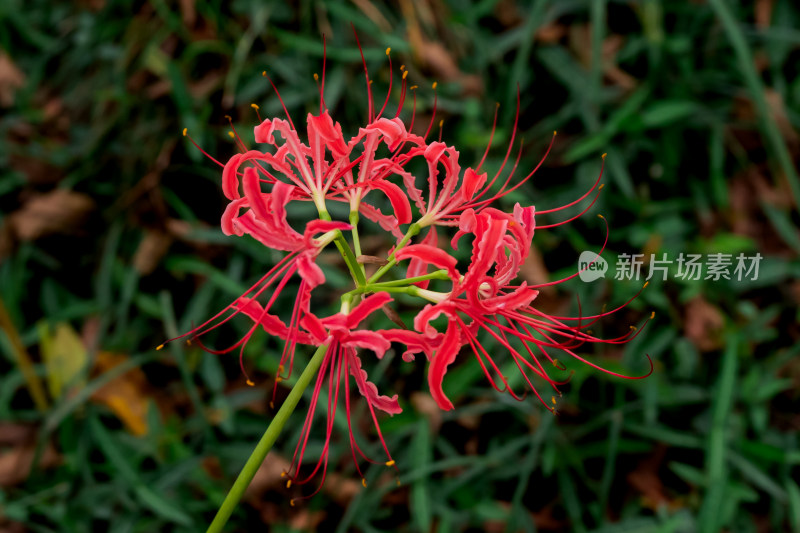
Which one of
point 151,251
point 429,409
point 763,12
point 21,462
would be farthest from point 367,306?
point 763,12

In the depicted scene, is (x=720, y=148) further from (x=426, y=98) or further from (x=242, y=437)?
(x=242, y=437)

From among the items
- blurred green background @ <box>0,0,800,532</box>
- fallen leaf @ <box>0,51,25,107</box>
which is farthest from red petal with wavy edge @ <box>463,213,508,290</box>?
fallen leaf @ <box>0,51,25,107</box>

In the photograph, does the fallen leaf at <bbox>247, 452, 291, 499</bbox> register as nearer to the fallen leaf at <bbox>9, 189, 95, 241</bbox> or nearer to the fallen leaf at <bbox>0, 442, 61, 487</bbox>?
the fallen leaf at <bbox>0, 442, 61, 487</bbox>

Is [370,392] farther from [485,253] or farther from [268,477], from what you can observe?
[268,477]

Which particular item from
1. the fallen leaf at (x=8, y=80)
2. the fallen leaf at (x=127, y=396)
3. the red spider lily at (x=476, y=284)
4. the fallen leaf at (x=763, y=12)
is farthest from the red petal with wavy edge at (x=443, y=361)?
the fallen leaf at (x=8, y=80)

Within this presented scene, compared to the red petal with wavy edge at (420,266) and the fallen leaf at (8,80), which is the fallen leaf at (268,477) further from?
the fallen leaf at (8,80)

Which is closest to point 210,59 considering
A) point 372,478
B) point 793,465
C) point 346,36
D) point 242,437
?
point 346,36
